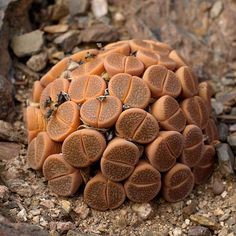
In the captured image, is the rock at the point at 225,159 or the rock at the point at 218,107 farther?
the rock at the point at 218,107

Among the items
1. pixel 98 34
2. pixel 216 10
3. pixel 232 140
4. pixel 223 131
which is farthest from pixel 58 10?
pixel 232 140

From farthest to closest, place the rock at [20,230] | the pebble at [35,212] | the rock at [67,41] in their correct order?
the rock at [67,41] < the pebble at [35,212] < the rock at [20,230]

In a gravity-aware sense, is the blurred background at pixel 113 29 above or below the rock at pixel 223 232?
above

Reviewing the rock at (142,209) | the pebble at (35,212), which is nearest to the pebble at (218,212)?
the rock at (142,209)

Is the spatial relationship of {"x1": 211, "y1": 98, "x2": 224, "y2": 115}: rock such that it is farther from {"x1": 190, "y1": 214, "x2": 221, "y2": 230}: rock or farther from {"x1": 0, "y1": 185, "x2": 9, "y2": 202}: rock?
{"x1": 0, "y1": 185, "x2": 9, "y2": 202}: rock

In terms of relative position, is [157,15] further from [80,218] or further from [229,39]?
[80,218]

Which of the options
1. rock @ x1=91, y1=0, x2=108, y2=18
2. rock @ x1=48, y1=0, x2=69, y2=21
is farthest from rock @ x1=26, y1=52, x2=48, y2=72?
rock @ x1=91, y1=0, x2=108, y2=18

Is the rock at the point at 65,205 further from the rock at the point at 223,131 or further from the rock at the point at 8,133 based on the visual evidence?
the rock at the point at 223,131

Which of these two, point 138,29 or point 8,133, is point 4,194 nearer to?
point 8,133

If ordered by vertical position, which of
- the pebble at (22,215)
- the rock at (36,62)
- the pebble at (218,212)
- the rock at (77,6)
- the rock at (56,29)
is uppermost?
the rock at (77,6)
